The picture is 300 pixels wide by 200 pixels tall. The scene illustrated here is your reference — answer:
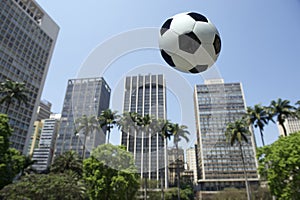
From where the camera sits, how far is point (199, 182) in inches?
2808

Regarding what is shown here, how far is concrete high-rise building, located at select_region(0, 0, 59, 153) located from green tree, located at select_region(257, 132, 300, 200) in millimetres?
48066

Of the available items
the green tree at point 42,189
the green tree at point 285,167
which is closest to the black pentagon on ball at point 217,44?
the green tree at point 285,167

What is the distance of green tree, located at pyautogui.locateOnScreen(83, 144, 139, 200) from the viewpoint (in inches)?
758

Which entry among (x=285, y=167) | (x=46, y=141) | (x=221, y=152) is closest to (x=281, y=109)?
(x=285, y=167)

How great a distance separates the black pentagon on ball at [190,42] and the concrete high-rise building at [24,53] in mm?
49277

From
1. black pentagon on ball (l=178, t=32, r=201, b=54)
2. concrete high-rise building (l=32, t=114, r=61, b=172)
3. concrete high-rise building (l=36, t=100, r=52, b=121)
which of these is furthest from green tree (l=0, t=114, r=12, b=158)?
concrete high-rise building (l=36, t=100, r=52, b=121)

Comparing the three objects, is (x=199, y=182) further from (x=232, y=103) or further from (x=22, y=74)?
(x=22, y=74)

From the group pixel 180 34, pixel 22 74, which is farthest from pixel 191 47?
pixel 22 74

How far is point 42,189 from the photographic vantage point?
16.8 metres

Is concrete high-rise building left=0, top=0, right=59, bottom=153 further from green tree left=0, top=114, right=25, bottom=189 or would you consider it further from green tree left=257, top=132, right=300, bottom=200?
green tree left=257, top=132, right=300, bottom=200

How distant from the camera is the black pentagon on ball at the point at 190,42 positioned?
4195 mm

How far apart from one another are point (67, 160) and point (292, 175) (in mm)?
30116

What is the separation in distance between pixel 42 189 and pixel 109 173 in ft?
19.7

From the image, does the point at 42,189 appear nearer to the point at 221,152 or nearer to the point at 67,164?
the point at 67,164
